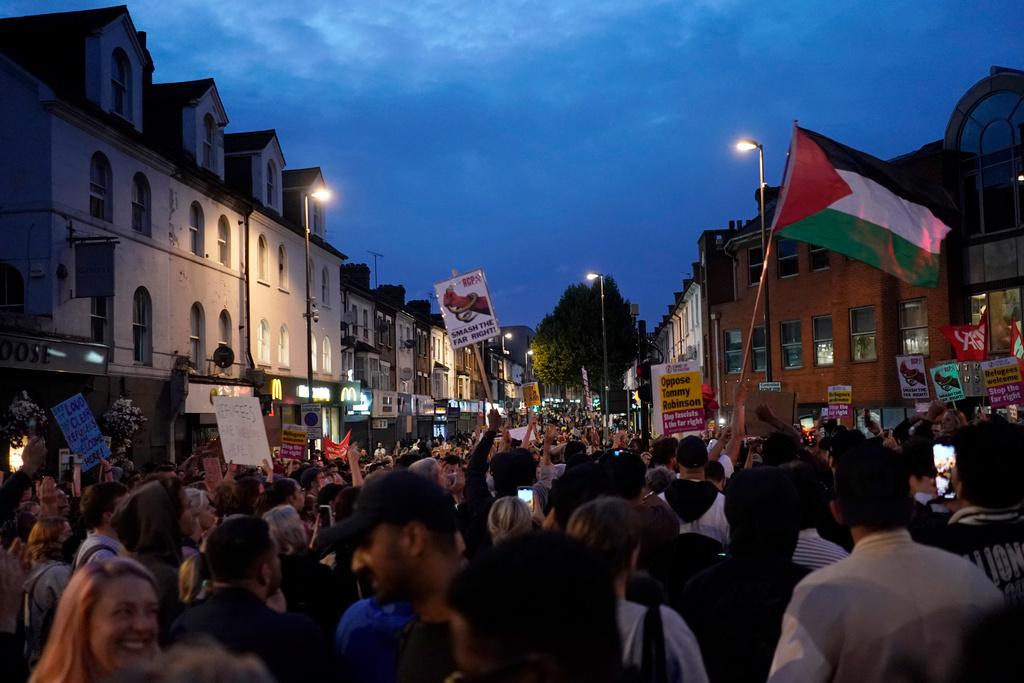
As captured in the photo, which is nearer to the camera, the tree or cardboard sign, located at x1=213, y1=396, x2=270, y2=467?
cardboard sign, located at x1=213, y1=396, x2=270, y2=467

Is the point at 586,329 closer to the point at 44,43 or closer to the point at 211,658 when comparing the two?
the point at 44,43

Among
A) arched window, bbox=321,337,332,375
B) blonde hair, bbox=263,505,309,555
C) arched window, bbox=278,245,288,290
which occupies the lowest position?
blonde hair, bbox=263,505,309,555

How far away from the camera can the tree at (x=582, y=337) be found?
79062 millimetres

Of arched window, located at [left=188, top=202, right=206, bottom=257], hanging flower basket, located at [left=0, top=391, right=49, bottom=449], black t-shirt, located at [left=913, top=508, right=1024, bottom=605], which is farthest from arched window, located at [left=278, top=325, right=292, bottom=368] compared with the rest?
black t-shirt, located at [left=913, top=508, right=1024, bottom=605]

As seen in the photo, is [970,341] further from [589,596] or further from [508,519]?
[589,596]

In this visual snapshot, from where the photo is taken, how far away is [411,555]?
3262 mm

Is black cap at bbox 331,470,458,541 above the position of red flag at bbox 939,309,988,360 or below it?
below

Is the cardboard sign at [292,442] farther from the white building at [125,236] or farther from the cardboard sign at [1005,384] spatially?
the cardboard sign at [1005,384]

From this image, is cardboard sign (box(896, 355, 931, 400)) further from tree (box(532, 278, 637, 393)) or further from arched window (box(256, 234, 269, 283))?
tree (box(532, 278, 637, 393))

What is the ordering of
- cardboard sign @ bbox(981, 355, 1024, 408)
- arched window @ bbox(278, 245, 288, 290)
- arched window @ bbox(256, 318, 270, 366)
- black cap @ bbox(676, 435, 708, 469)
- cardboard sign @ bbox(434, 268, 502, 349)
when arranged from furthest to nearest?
arched window @ bbox(278, 245, 288, 290)
arched window @ bbox(256, 318, 270, 366)
cardboard sign @ bbox(981, 355, 1024, 408)
cardboard sign @ bbox(434, 268, 502, 349)
black cap @ bbox(676, 435, 708, 469)

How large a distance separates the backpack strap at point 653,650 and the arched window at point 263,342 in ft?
109

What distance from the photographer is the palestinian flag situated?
11461mm

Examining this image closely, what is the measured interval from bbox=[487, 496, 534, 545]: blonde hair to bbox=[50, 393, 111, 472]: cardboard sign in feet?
28.0

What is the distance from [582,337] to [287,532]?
7374cm
